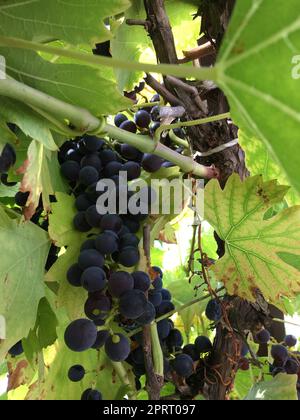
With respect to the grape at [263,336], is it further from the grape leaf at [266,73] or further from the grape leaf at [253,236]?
the grape leaf at [266,73]

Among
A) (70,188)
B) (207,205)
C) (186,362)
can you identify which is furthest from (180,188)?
(186,362)

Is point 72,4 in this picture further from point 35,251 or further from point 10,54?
point 35,251

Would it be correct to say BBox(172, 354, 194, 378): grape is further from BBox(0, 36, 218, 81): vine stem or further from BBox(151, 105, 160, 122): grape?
BBox(0, 36, 218, 81): vine stem

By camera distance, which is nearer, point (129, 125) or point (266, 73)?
point (266, 73)

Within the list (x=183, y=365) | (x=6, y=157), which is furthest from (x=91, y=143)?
(x=183, y=365)

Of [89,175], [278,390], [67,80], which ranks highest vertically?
[67,80]

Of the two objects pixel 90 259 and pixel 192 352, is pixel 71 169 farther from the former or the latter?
pixel 192 352

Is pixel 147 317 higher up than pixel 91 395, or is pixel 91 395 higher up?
pixel 147 317
